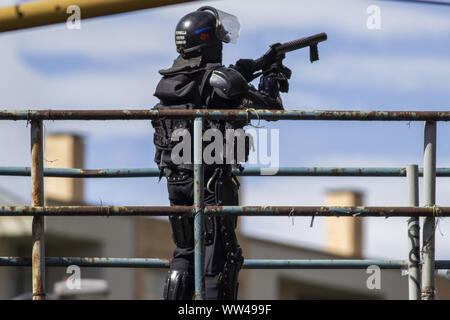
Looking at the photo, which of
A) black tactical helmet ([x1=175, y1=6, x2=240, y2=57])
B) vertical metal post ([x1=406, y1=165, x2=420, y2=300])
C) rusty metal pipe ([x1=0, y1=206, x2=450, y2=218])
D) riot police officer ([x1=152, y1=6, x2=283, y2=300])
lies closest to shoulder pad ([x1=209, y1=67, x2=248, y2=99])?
riot police officer ([x1=152, y1=6, x2=283, y2=300])

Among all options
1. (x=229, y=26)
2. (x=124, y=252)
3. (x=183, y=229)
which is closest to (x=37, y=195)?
(x=183, y=229)

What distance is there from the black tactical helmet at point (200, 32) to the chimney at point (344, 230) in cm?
4096

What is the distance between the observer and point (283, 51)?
28.5 ft

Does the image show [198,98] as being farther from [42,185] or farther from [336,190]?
[336,190]

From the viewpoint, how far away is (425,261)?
7402mm

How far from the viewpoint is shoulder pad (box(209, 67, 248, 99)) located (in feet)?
25.5

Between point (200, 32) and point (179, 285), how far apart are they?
158cm

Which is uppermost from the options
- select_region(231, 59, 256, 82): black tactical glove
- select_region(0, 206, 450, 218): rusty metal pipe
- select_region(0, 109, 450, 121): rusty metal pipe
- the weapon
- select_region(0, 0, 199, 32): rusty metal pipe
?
select_region(0, 0, 199, 32): rusty metal pipe

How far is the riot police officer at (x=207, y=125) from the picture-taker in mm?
7656

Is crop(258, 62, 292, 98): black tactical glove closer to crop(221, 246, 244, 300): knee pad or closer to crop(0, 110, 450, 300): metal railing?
crop(0, 110, 450, 300): metal railing

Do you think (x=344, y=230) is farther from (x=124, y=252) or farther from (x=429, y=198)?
(x=429, y=198)

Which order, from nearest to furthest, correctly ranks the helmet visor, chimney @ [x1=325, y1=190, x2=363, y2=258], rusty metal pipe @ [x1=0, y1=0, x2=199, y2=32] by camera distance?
the helmet visor < rusty metal pipe @ [x1=0, y1=0, x2=199, y2=32] < chimney @ [x1=325, y1=190, x2=363, y2=258]

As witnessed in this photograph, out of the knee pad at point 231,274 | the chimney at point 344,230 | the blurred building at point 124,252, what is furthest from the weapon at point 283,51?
the chimney at point 344,230

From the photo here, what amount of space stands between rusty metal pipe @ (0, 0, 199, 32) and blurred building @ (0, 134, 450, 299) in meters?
18.4
